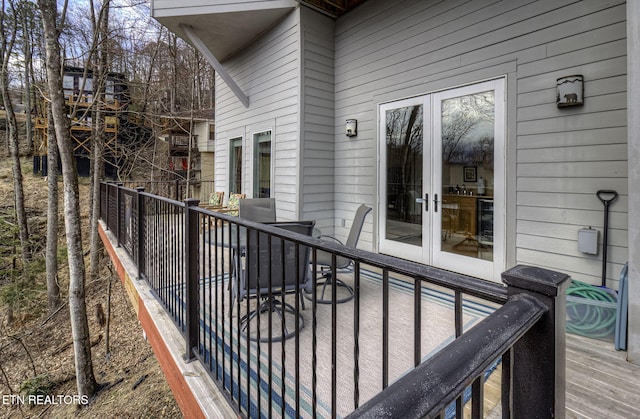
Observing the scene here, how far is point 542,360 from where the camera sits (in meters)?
0.69

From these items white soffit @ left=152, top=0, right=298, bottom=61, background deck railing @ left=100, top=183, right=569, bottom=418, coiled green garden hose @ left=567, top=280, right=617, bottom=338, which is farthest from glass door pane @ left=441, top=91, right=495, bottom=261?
white soffit @ left=152, top=0, right=298, bottom=61

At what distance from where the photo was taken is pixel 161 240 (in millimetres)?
2893

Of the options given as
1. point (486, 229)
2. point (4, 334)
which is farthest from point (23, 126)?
point (486, 229)

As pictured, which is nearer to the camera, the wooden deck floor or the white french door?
the wooden deck floor

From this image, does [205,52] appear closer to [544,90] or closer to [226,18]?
[226,18]

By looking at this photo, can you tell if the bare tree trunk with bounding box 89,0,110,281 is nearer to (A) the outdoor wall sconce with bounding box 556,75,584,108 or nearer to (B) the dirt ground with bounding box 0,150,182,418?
(B) the dirt ground with bounding box 0,150,182,418

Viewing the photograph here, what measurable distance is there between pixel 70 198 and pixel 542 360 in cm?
570

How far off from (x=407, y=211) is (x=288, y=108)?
8.51 ft

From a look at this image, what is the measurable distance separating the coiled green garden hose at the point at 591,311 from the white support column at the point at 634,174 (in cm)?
27

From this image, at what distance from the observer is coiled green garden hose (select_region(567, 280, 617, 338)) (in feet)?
8.14

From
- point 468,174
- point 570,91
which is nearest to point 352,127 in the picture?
point 468,174

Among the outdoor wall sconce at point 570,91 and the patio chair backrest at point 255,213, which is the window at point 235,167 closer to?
the patio chair backrest at point 255,213

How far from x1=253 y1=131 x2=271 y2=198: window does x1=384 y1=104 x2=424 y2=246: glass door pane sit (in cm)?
234

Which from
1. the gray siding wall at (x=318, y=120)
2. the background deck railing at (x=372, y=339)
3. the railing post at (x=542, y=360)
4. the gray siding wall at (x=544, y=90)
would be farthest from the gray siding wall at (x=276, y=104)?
the railing post at (x=542, y=360)
